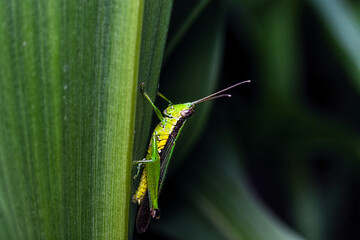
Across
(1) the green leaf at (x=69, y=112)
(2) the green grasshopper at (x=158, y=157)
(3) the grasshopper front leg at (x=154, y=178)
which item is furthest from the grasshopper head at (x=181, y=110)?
(1) the green leaf at (x=69, y=112)

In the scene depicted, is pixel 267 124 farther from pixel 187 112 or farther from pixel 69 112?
pixel 69 112

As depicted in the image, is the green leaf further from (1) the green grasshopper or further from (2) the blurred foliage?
(2) the blurred foliage

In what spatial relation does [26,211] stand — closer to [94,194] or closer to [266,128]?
[94,194]

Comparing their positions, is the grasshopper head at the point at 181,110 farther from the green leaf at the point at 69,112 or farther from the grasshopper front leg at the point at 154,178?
the green leaf at the point at 69,112

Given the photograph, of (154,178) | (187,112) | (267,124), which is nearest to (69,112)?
(154,178)

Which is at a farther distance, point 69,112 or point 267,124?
point 267,124

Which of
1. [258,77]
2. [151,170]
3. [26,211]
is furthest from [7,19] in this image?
[258,77]

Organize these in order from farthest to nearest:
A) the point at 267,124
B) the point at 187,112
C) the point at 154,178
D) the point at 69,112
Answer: the point at 267,124 → the point at 187,112 → the point at 154,178 → the point at 69,112
